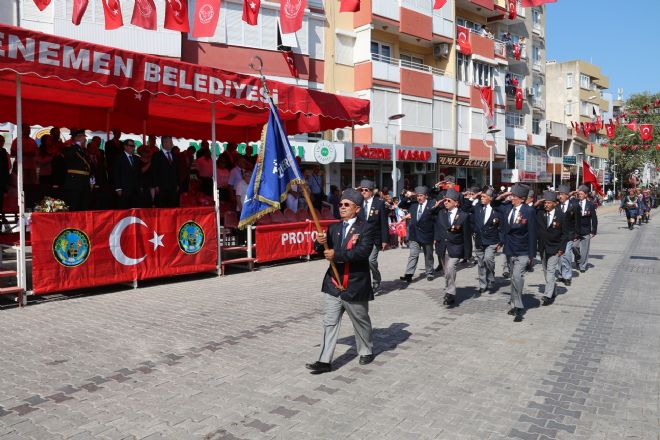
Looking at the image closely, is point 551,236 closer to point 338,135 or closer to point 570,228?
point 570,228

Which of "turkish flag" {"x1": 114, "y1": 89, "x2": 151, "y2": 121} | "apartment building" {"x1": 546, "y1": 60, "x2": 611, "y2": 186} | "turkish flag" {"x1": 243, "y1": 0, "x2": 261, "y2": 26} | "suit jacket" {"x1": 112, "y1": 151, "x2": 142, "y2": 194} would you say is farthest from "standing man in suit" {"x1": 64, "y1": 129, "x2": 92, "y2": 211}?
"apartment building" {"x1": 546, "y1": 60, "x2": 611, "y2": 186}

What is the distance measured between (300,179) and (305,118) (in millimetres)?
9008

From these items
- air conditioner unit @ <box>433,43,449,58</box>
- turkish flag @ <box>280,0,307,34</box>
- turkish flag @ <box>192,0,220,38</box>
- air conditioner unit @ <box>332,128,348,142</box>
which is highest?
air conditioner unit @ <box>433,43,449,58</box>

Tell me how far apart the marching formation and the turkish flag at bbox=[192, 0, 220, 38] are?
376 inches

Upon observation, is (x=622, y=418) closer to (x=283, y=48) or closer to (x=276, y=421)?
(x=276, y=421)

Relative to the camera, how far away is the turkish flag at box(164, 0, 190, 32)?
15.4 metres

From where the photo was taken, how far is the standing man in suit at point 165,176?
35.6 feet

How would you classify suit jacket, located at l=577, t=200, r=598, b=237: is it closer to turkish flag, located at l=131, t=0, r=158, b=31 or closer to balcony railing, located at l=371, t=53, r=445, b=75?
turkish flag, located at l=131, t=0, r=158, b=31

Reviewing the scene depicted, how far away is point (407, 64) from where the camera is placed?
32.7 metres

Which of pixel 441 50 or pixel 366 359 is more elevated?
pixel 441 50

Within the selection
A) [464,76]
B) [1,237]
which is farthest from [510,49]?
[1,237]

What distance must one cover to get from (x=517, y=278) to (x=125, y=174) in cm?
709

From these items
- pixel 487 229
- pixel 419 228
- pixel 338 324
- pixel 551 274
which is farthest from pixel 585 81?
pixel 338 324

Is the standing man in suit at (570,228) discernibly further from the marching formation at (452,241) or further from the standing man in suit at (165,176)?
the standing man in suit at (165,176)
